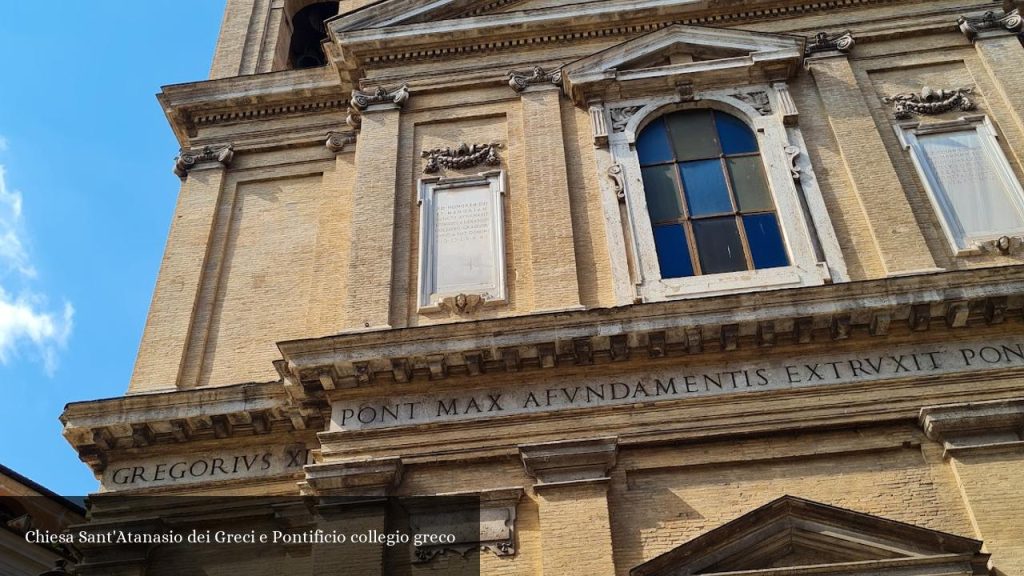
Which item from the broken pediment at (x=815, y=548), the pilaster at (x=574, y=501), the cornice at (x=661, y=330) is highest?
the cornice at (x=661, y=330)

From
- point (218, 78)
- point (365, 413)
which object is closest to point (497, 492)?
point (365, 413)

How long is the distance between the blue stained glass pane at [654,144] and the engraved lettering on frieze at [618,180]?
1.48 ft

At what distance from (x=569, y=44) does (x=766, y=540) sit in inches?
342

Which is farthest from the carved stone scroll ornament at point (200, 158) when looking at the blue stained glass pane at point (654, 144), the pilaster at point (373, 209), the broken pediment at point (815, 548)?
the broken pediment at point (815, 548)

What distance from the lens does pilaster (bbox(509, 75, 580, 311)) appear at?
12594mm

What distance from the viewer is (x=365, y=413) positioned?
38.1 feet

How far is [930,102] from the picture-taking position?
14.3m

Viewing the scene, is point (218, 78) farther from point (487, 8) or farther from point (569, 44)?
point (569, 44)

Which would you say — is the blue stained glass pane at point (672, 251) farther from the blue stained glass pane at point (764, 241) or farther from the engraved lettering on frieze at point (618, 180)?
the blue stained glass pane at point (764, 241)

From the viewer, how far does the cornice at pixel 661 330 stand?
11211 millimetres

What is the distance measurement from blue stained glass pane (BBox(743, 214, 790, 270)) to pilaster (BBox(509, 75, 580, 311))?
225 centimetres

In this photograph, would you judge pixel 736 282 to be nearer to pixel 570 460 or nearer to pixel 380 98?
pixel 570 460

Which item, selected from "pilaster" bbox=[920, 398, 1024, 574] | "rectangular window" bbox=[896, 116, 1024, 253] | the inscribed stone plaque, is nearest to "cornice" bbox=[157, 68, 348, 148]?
"rectangular window" bbox=[896, 116, 1024, 253]

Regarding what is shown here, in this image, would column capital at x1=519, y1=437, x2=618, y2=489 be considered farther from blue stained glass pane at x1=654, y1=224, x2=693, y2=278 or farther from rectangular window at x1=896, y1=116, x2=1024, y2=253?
rectangular window at x1=896, y1=116, x2=1024, y2=253
